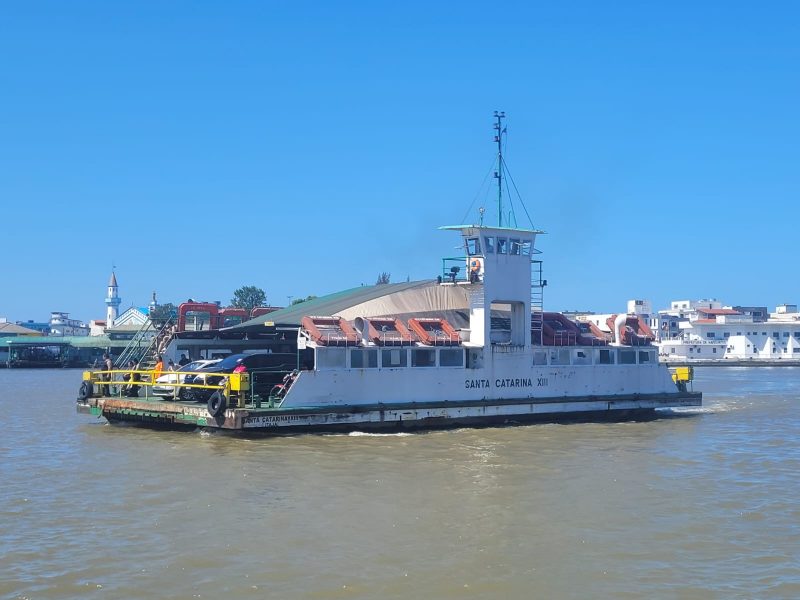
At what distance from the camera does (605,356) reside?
3198 cm

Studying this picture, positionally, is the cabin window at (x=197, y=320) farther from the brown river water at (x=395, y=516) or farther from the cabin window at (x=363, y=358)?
the cabin window at (x=363, y=358)

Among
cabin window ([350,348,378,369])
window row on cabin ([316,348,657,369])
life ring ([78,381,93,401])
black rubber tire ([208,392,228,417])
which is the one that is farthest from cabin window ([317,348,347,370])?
life ring ([78,381,93,401])

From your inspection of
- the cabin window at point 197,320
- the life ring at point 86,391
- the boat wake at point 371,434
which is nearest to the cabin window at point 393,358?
the boat wake at point 371,434

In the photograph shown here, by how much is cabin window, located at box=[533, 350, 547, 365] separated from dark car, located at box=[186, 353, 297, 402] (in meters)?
7.90

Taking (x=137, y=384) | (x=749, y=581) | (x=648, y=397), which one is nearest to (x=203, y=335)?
(x=137, y=384)

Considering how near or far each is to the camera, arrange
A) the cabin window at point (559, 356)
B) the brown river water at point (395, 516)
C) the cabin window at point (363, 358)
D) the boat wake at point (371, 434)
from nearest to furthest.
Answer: the brown river water at point (395, 516)
the boat wake at point (371, 434)
the cabin window at point (363, 358)
the cabin window at point (559, 356)

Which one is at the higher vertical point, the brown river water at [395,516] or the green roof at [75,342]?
the green roof at [75,342]

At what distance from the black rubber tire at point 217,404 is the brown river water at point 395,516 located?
0.78m

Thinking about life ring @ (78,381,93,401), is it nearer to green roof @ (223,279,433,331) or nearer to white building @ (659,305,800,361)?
green roof @ (223,279,433,331)

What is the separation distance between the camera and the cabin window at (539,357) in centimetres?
3017

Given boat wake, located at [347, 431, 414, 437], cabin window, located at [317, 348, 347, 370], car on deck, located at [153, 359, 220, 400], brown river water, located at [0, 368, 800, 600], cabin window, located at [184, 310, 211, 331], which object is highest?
cabin window, located at [184, 310, 211, 331]

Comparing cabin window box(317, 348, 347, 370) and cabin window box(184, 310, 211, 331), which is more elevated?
cabin window box(184, 310, 211, 331)

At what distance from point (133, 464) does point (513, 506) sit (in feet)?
29.3

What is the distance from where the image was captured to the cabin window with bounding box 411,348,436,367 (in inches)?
1090
